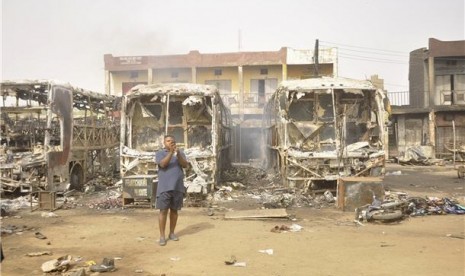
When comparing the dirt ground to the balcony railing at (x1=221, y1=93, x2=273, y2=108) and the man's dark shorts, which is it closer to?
the man's dark shorts

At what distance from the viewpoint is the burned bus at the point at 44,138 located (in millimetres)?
10766

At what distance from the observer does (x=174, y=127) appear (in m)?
12.5

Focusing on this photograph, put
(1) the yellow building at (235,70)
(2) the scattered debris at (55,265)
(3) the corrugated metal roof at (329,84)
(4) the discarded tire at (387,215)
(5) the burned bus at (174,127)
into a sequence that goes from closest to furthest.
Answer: (2) the scattered debris at (55,265) < (4) the discarded tire at (387,215) < (5) the burned bus at (174,127) < (3) the corrugated metal roof at (329,84) < (1) the yellow building at (235,70)

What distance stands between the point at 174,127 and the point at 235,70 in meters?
20.4

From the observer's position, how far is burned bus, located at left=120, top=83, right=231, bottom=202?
11.3 m

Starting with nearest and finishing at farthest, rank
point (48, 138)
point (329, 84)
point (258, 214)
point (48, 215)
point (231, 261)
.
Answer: point (231, 261) → point (258, 214) → point (48, 215) → point (48, 138) → point (329, 84)

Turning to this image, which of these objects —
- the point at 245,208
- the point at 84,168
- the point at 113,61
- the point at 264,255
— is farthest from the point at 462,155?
the point at 113,61

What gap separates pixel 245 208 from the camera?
32.3 feet

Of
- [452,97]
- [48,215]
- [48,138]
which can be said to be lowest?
[48,215]

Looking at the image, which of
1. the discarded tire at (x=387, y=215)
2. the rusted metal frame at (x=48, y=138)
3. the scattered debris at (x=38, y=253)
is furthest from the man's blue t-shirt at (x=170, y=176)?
the rusted metal frame at (x=48, y=138)

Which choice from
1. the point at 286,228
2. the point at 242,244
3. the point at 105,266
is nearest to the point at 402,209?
the point at 286,228

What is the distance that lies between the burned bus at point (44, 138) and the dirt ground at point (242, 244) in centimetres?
173

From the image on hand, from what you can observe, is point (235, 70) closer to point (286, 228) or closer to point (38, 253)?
point (286, 228)

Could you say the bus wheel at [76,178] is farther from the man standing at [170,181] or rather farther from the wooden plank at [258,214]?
the man standing at [170,181]
